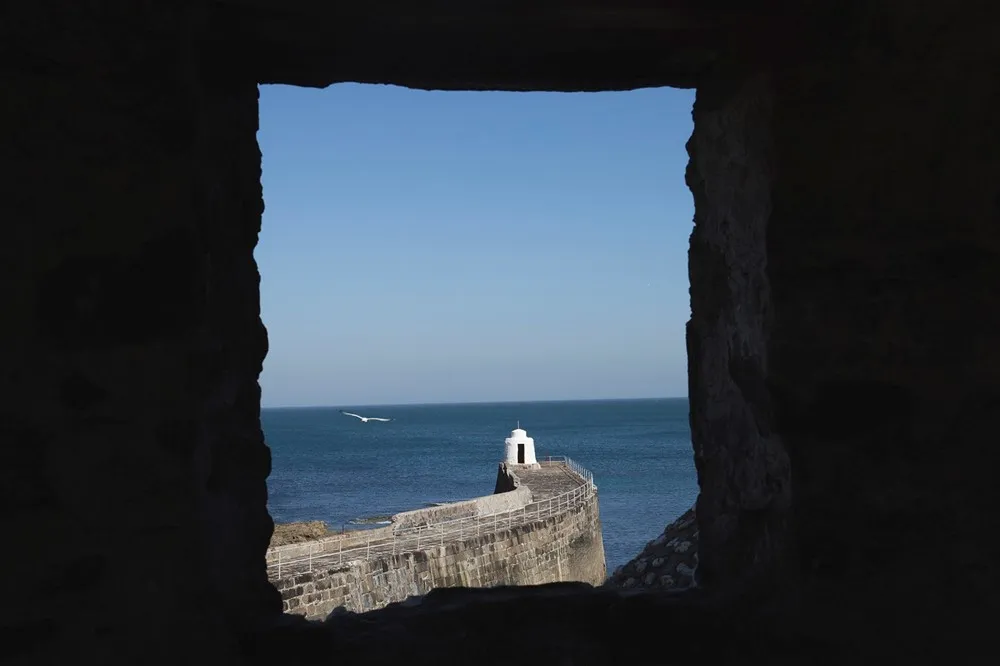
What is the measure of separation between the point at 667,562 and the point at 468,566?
666 centimetres

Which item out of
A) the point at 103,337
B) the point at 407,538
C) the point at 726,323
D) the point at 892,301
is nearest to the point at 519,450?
the point at 407,538

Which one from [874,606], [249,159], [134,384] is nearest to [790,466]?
[874,606]

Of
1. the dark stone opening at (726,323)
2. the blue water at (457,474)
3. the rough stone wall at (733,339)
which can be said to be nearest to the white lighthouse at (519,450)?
the blue water at (457,474)

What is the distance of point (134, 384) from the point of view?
1.73 m

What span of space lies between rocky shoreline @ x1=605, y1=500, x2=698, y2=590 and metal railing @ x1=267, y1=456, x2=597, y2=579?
15.7 ft

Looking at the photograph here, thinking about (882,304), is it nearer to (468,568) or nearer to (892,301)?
(892,301)

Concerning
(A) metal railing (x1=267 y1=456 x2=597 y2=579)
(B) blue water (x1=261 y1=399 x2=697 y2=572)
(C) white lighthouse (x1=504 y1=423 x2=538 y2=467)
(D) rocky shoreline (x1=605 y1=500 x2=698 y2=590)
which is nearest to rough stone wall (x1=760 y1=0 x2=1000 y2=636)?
(D) rocky shoreline (x1=605 y1=500 x2=698 y2=590)

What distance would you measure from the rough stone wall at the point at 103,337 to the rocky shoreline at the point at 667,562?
767 cm

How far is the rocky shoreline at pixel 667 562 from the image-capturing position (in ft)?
30.6

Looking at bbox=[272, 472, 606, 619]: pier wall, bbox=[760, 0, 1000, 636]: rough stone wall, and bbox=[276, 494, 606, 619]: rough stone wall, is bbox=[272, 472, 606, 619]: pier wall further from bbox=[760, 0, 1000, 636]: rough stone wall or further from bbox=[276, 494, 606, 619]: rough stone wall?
bbox=[760, 0, 1000, 636]: rough stone wall

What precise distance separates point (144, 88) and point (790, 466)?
5.34 ft

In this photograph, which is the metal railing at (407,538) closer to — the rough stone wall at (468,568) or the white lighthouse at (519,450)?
the rough stone wall at (468,568)

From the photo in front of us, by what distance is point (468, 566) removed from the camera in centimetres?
1580

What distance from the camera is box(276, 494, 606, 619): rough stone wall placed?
12.9 metres
